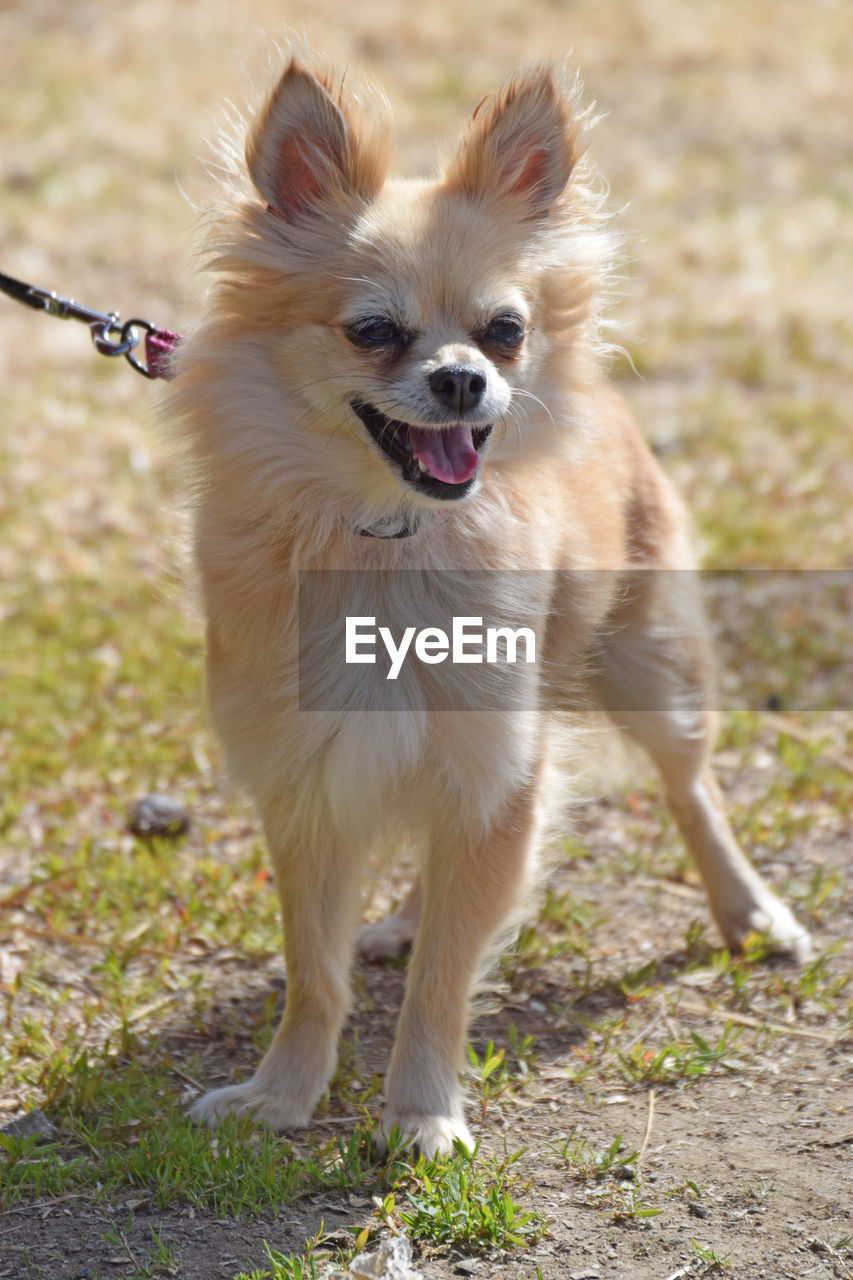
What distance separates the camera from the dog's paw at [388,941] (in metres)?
3.69

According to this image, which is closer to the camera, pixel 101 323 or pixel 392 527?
pixel 392 527

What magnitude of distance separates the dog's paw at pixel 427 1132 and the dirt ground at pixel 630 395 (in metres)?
0.11

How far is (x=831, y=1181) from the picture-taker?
8.71 ft

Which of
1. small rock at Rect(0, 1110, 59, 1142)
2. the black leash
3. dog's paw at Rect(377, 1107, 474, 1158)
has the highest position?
the black leash

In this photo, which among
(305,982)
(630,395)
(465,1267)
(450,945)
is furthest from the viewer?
(630,395)

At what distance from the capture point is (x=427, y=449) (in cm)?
270

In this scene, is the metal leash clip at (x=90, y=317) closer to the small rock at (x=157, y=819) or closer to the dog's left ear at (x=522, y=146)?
the dog's left ear at (x=522, y=146)

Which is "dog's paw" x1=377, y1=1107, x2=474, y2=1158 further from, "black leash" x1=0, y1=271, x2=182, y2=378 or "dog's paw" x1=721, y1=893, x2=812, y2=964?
"black leash" x1=0, y1=271, x2=182, y2=378

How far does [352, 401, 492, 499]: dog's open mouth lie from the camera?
2666 mm

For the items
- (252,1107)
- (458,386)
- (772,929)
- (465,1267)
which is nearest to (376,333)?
(458,386)

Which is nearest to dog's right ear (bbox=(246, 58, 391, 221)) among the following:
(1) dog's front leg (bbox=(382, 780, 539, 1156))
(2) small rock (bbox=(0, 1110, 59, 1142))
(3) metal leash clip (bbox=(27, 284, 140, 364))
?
(3) metal leash clip (bbox=(27, 284, 140, 364))

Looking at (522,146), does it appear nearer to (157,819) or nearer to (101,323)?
(101,323)

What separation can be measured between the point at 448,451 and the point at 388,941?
157 centimetres

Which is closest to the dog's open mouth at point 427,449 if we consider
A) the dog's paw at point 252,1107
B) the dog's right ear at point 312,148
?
the dog's right ear at point 312,148
